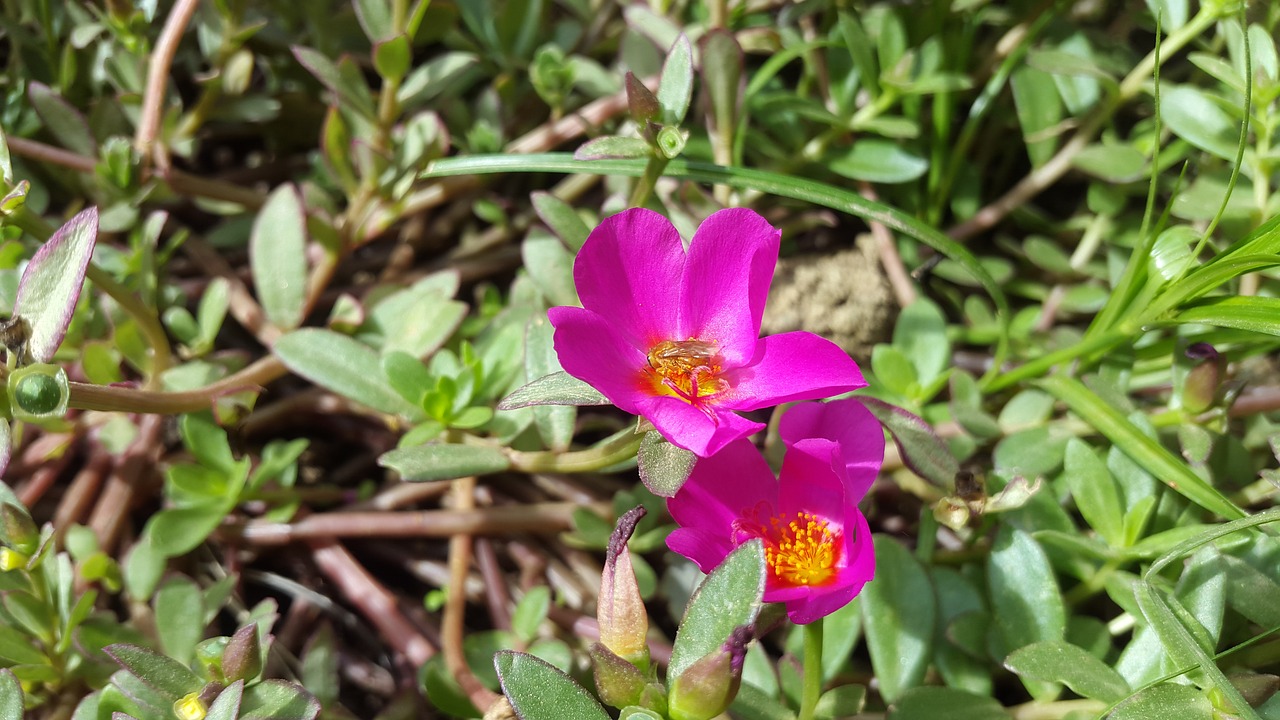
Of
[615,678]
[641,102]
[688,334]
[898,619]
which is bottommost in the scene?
[898,619]

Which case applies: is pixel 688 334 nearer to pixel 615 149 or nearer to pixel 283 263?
pixel 615 149

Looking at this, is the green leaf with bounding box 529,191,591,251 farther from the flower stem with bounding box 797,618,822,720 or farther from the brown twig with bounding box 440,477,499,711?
the flower stem with bounding box 797,618,822,720

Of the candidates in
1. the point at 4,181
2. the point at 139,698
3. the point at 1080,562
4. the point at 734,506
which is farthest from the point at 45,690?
the point at 1080,562

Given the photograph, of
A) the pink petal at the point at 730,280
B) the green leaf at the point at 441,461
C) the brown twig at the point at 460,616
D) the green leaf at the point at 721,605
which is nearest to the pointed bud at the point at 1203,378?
the pink petal at the point at 730,280

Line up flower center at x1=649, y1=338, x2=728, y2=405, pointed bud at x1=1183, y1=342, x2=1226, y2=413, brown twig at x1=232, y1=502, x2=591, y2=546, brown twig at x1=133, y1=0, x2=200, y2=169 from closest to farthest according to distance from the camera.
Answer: flower center at x1=649, y1=338, x2=728, y2=405 < pointed bud at x1=1183, y1=342, x2=1226, y2=413 < brown twig at x1=232, y1=502, x2=591, y2=546 < brown twig at x1=133, y1=0, x2=200, y2=169

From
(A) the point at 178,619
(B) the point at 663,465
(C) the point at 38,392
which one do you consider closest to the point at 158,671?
(A) the point at 178,619

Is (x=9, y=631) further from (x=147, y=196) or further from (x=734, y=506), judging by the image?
(x=734, y=506)

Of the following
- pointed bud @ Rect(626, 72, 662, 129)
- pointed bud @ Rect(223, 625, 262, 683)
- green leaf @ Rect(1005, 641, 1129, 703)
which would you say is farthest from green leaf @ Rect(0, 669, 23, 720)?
green leaf @ Rect(1005, 641, 1129, 703)
